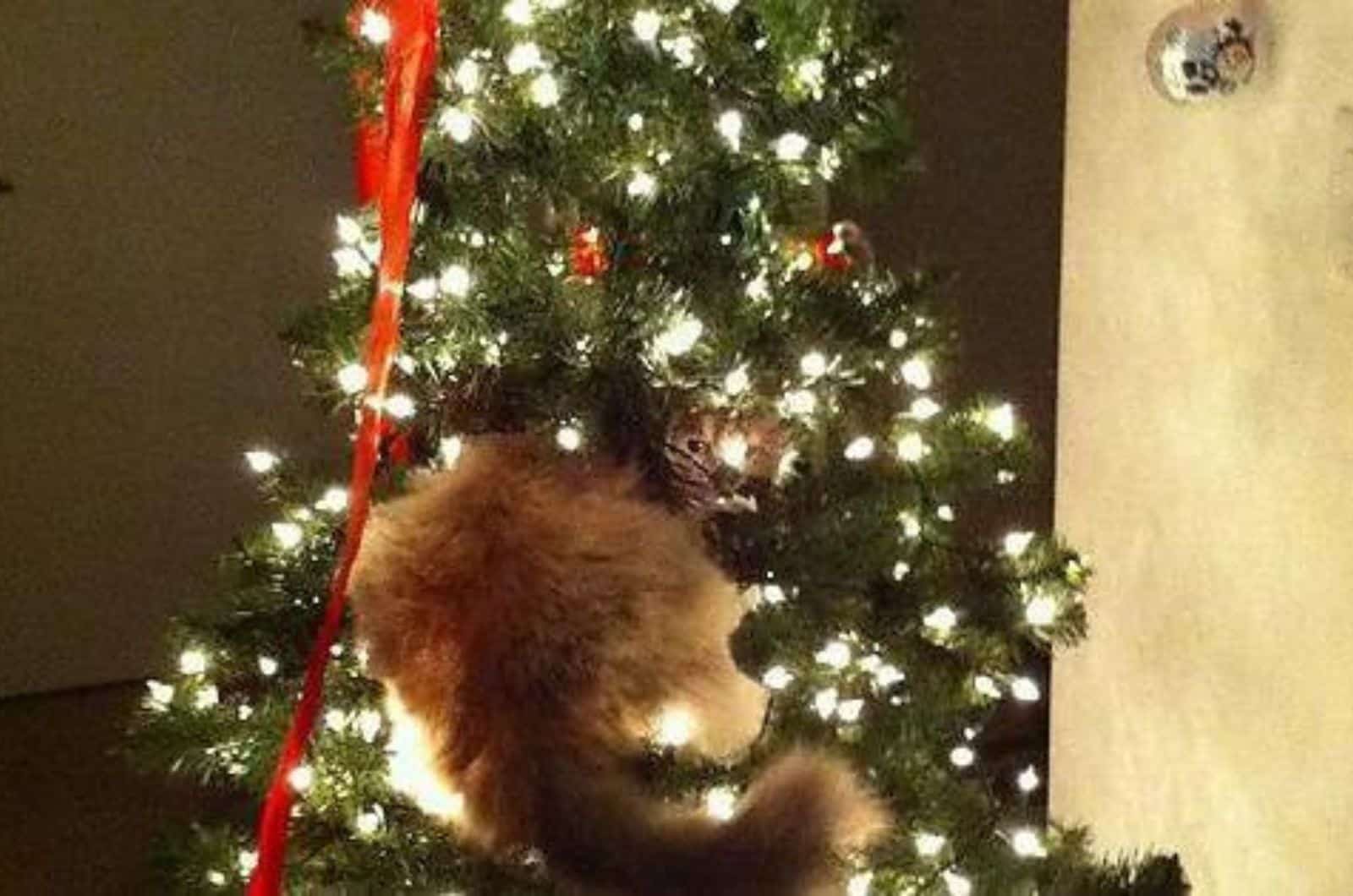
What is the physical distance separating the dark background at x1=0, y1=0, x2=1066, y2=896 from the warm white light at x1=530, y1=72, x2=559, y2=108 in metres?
1.44

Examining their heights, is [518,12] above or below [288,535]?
above

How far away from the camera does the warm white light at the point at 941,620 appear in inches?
52.8

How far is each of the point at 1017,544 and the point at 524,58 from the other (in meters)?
0.60

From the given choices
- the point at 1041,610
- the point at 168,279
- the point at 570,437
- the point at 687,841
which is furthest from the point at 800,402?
the point at 168,279

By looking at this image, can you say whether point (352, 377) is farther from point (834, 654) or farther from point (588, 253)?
point (834, 654)

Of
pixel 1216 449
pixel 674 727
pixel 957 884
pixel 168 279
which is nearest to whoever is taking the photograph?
pixel 674 727

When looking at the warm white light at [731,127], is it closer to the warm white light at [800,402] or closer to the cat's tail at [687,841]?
the warm white light at [800,402]

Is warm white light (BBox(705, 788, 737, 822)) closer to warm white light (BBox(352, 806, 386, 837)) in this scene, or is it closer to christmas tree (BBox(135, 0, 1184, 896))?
christmas tree (BBox(135, 0, 1184, 896))

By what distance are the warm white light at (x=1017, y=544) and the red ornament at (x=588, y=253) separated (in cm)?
45

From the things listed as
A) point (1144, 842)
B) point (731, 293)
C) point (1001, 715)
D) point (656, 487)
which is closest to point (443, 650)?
point (656, 487)

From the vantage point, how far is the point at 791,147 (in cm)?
123

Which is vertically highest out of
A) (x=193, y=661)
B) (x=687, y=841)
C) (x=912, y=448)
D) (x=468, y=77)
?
(x=468, y=77)

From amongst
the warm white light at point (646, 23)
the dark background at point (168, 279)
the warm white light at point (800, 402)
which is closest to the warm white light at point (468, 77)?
the warm white light at point (646, 23)

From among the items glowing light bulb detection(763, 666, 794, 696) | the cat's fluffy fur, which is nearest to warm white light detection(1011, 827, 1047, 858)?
glowing light bulb detection(763, 666, 794, 696)
